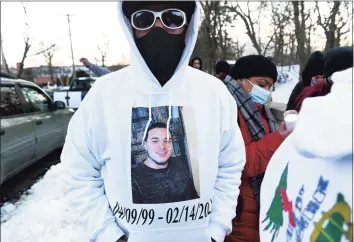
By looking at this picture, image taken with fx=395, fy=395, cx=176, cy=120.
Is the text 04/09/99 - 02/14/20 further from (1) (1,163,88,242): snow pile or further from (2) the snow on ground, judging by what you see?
(2) the snow on ground

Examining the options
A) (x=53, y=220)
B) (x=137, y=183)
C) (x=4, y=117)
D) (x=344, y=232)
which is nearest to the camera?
(x=344, y=232)

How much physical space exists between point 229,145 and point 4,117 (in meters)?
4.62

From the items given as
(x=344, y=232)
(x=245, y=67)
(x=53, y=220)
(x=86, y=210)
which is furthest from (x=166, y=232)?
(x=53, y=220)

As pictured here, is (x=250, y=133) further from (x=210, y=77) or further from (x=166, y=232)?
(x=166, y=232)

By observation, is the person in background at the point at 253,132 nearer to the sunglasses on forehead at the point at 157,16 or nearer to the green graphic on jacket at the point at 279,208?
the sunglasses on forehead at the point at 157,16

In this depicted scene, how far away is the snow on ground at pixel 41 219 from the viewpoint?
3896 millimetres

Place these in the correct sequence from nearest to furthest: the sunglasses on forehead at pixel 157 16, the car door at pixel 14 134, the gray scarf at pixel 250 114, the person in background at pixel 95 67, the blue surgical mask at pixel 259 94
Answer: the sunglasses on forehead at pixel 157 16 < the gray scarf at pixel 250 114 < the blue surgical mask at pixel 259 94 < the car door at pixel 14 134 < the person in background at pixel 95 67

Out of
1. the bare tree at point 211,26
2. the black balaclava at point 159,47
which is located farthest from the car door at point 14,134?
the bare tree at point 211,26

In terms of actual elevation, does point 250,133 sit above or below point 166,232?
above

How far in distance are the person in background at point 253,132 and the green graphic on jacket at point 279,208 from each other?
3.29 feet

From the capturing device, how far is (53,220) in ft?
14.0

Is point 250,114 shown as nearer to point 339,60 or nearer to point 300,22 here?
point 339,60

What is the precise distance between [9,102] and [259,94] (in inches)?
182

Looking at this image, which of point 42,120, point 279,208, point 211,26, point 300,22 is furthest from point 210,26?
point 279,208
